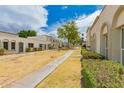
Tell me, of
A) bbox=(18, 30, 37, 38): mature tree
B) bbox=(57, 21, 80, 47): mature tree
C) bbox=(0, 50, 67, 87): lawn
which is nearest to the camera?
bbox=(0, 50, 67, 87): lawn

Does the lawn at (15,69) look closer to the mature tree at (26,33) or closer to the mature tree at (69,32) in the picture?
the mature tree at (69,32)

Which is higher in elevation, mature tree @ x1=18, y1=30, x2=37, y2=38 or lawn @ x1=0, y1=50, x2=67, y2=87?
mature tree @ x1=18, y1=30, x2=37, y2=38

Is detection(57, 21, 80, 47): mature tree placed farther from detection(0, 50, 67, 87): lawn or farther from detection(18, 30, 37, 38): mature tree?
detection(0, 50, 67, 87): lawn

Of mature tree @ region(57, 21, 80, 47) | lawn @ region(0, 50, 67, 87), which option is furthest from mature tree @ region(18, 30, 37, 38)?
lawn @ region(0, 50, 67, 87)

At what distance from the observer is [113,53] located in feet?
33.2

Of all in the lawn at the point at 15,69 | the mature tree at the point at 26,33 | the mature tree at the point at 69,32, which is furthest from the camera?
the mature tree at the point at 26,33

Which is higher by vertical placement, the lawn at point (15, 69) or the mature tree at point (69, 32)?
→ the mature tree at point (69, 32)

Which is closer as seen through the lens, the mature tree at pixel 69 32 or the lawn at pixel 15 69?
the lawn at pixel 15 69

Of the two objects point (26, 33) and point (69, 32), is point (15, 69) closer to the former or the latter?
point (69, 32)

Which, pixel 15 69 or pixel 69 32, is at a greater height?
pixel 69 32

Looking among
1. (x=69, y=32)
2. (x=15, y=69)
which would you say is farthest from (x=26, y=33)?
(x=15, y=69)

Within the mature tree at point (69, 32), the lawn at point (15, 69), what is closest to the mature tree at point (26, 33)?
the mature tree at point (69, 32)

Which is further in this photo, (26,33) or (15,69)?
(26,33)
